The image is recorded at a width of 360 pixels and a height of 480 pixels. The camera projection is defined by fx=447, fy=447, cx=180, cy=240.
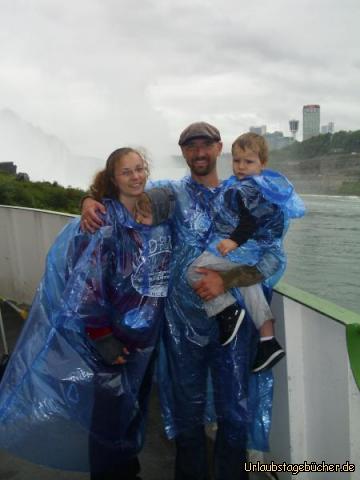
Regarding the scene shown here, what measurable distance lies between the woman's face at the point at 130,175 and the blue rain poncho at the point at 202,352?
194 millimetres

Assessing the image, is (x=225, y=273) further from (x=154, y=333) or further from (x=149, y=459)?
(x=149, y=459)

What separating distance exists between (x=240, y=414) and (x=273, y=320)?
0.40 meters

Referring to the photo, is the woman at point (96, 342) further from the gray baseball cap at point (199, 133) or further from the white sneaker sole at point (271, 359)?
the white sneaker sole at point (271, 359)

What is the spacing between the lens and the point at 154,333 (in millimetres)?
1797

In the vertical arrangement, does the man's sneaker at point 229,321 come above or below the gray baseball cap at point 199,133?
below

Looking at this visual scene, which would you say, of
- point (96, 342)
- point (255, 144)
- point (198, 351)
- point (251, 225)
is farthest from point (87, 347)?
point (255, 144)

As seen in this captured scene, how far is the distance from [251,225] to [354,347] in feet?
1.73

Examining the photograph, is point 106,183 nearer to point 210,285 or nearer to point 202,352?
point 210,285

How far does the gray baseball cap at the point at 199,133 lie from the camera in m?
1.78

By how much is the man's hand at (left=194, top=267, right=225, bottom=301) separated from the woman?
0.19 m

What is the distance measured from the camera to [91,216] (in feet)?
5.48

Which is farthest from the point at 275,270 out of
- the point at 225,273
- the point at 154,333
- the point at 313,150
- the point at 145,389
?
the point at 313,150

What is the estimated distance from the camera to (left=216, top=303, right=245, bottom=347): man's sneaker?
1.70 m

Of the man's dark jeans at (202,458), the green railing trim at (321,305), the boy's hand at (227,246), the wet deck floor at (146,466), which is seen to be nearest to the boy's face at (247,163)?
the boy's hand at (227,246)
